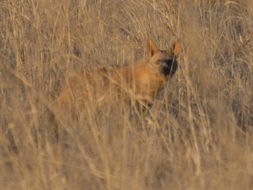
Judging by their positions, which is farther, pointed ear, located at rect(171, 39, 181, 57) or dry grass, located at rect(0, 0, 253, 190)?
pointed ear, located at rect(171, 39, 181, 57)

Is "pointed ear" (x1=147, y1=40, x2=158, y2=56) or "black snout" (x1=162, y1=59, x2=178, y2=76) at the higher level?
"pointed ear" (x1=147, y1=40, x2=158, y2=56)

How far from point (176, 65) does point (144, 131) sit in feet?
5.64

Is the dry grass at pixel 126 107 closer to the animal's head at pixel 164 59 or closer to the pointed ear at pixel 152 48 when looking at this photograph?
the animal's head at pixel 164 59

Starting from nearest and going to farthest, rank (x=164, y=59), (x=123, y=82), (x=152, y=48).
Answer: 1. (x=123, y=82)
2. (x=164, y=59)
3. (x=152, y=48)

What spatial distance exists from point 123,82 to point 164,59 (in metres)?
0.93

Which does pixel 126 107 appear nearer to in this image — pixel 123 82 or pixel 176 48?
pixel 123 82

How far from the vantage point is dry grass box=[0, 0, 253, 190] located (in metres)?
4.13

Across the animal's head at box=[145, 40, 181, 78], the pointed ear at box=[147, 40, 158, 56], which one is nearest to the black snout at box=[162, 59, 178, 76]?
the animal's head at box=[145, 40, 181, 78]

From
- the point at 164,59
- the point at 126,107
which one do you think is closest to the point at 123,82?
the point at 126,107

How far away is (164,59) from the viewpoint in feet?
20.2

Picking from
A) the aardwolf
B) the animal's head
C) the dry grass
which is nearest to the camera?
the dry grass

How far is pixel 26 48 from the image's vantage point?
6441 mm

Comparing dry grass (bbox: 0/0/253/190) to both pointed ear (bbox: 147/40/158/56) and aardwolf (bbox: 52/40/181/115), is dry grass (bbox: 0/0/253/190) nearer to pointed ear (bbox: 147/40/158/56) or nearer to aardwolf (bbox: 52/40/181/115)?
aardwolf (bbox: 52/40/181/115)

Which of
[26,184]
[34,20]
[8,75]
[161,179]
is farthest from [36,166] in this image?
[34,20]
